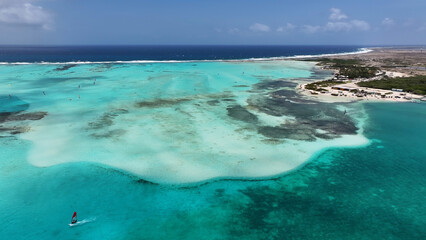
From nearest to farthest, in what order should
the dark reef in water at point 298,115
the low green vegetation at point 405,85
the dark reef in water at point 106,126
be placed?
1. the dark reef in water at point 106,126
2. the dark reef in water at point 298,115
3. the low green vegetation at point 405,85

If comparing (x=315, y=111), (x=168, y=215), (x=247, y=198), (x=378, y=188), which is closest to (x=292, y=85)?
(x=315, y=111)

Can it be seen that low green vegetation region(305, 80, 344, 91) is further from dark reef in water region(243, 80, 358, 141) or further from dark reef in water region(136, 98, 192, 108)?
dark reef in water region(136, 98, 192, 108)

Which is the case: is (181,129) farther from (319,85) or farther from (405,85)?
(405,85)

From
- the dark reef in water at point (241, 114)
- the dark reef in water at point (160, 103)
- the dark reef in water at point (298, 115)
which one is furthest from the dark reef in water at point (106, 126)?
the dark reef in water at point (298, 115)

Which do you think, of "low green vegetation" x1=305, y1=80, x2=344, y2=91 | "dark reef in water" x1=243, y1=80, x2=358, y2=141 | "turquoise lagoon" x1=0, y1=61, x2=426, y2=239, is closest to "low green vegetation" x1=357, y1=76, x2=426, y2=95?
"low green vegetation" x1=305, y1=80, x2=344, y2=91

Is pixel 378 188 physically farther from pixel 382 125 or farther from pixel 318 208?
pixel 382 125

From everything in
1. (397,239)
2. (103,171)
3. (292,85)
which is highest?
(292,85)

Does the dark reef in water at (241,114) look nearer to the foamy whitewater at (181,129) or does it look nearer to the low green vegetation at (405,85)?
the foamy whitewater at (181,129)
